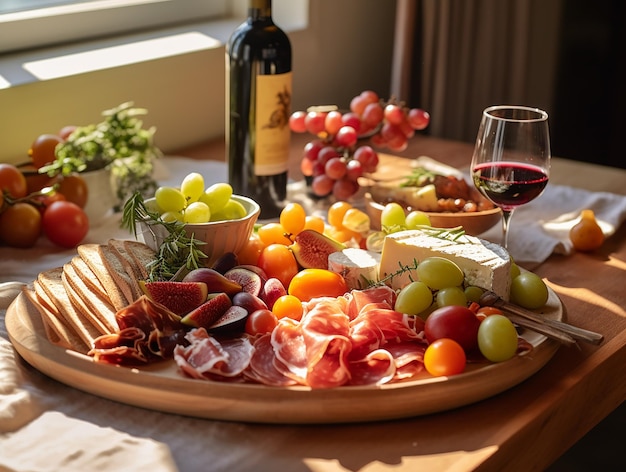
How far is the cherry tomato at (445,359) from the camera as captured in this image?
1.08 meters

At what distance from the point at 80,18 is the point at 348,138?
881mm

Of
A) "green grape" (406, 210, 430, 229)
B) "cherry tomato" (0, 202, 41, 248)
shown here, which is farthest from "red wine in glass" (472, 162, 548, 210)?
"cherry tomato" (0, 202, 41, 248)

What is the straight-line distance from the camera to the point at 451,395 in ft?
3.49

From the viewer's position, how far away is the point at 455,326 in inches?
44.2

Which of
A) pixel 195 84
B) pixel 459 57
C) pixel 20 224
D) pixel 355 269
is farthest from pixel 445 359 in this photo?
pixel 459 57

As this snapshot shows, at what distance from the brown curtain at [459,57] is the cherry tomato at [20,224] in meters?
1.41

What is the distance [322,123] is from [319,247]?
526 millimetres

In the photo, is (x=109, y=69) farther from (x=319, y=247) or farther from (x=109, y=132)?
(x=319, y=247)

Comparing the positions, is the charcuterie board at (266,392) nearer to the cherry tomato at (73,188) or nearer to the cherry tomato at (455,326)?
the cherry tomato at (455,326)

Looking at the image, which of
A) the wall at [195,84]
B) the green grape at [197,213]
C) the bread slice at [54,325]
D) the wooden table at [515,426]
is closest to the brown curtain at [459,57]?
the wall at [195,84]

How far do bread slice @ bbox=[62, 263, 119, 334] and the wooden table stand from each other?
0.27 m

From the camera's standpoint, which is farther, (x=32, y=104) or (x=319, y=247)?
(x=32, y=104)

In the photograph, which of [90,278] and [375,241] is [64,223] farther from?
[375,241]

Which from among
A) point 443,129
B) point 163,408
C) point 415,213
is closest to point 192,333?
point 163,408
